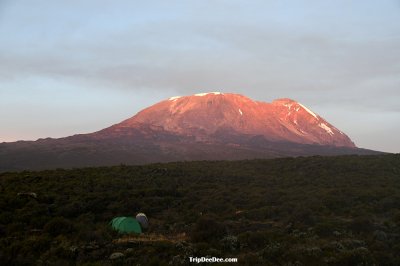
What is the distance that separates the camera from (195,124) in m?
164

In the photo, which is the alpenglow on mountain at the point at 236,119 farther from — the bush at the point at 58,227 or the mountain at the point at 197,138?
the bush at the point at 58,227

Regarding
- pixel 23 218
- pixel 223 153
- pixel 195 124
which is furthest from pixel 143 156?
pixel 23 218

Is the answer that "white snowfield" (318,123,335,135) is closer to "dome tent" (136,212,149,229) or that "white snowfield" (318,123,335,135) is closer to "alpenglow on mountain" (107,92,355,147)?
"alpenglow on mountain" (107,92,355,147)

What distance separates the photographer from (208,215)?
1889 cm

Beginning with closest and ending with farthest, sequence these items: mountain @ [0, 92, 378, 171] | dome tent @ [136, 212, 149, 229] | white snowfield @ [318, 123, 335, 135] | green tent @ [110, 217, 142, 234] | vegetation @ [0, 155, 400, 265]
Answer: vegetation @ [0, 155, 400, 265], green tent @ [110, 217, 142, 234], dome tent @ [136, 212, 149, 229], mountain @ [0, 92, 378, 171], white snowfield @ [318, 123, 335, 135]

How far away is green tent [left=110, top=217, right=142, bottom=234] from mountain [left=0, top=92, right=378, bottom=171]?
83332mm

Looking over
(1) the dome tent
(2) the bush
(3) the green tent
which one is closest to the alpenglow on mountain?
(1) the dome tent

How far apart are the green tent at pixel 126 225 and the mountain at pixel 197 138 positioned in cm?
8333

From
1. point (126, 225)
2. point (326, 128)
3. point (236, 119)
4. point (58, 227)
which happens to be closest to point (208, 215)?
point (126, 225)

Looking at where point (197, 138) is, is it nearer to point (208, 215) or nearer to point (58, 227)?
point (208, 215)

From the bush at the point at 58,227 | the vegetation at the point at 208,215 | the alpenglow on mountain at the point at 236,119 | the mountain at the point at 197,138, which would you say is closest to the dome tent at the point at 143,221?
the vegetation at the point at 208,215

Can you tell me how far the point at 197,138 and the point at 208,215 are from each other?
129 metres

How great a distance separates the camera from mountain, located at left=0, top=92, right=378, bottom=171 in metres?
110

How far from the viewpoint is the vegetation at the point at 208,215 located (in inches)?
513
